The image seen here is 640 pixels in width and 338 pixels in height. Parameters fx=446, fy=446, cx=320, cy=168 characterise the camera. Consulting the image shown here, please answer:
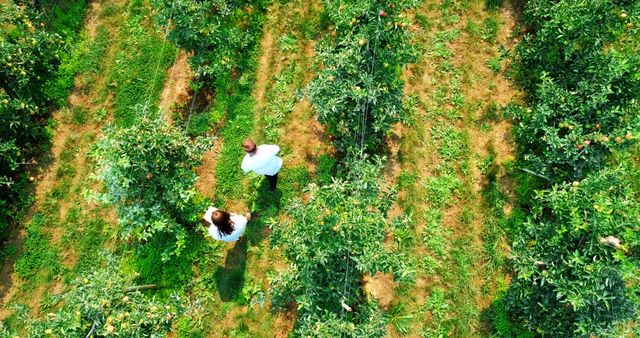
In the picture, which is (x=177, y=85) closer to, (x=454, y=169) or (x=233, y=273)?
(x=233, y=273)

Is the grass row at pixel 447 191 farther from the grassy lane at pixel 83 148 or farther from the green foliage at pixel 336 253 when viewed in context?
the grassy lane at pixel 83 148

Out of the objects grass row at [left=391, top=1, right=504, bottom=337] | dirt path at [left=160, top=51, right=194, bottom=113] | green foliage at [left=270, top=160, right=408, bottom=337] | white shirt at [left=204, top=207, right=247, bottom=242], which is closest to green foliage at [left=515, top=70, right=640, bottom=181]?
grass row at [left=391, top=1, right=504, bottom=337]

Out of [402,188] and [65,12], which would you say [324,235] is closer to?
[402,188]

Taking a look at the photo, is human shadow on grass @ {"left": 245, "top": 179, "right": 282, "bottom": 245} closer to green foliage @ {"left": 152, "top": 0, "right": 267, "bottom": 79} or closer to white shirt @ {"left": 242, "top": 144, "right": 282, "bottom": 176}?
white shirt @ {"left": 242, "top": 144, "right": 282, "bottom": 176}

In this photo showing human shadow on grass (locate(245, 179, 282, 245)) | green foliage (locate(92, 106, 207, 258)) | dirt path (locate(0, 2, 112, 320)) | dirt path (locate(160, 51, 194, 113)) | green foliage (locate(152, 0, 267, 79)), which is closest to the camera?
green foliage (locate(92, 106, 207, 258))

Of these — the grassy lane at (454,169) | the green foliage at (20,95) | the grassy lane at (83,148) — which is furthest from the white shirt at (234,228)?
the green foliage at (20,95)

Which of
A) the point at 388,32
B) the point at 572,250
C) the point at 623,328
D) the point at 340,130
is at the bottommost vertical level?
the point at 623,328

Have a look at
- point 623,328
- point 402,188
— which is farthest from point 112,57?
point 623,328
